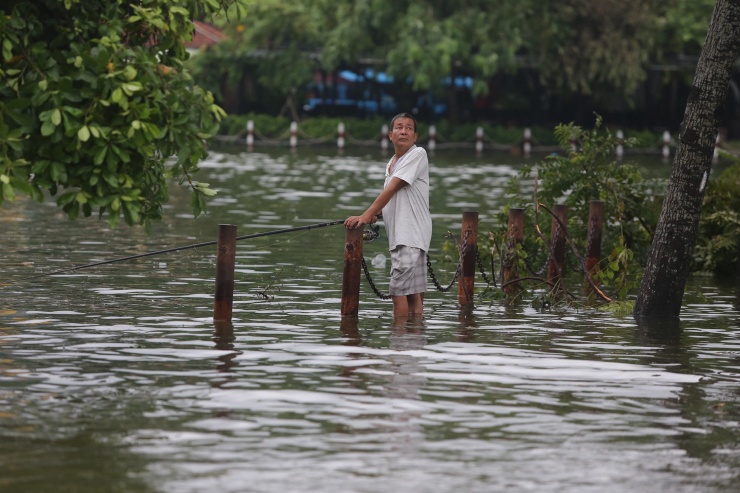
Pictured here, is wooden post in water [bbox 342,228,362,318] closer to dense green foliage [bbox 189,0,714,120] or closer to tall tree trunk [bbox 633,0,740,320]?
tall tree trunk [bbox 633,0,740,320]

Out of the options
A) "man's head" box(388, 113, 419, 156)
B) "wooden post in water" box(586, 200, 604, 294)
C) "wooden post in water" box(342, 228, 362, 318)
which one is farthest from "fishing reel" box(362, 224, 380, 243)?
"wooden post in water" box(586, 200, 604, 294)

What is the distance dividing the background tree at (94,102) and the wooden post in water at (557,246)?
5494mm

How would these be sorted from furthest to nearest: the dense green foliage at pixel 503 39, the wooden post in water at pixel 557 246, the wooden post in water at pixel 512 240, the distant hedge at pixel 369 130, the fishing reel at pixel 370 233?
1. the distant hedge at pixel 369 130
2. the dense green foliage at pixel 503 39
3. the wooden post in water at pixel 557 246
4. the wooden post in water at pixel 512 240
5. the fishing reel at pixel 370 233

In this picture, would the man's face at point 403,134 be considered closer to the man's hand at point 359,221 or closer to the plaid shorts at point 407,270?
the man's hand at point 359,221

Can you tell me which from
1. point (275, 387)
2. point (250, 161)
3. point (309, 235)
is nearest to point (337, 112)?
point (250, 161)

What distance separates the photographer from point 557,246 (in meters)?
16.0

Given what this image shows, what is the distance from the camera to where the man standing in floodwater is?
1265 cm

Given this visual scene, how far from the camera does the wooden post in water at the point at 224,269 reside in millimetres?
12727

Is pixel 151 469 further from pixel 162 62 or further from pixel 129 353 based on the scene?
pixel 162 62

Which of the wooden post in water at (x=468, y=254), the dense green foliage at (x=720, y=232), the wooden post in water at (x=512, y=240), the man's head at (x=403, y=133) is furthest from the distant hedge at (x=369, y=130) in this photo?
the man's head at (x=403, y=133)

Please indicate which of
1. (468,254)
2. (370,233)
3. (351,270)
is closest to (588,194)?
(468,254)

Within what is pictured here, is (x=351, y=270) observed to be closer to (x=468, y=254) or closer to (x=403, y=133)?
(x=403, y=133)

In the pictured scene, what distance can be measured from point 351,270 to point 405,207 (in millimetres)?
807

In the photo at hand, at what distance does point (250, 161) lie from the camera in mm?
44844
